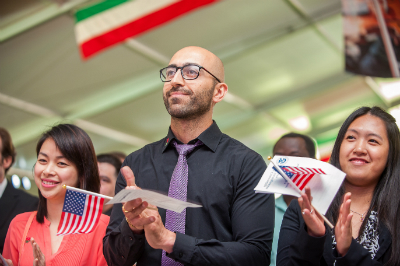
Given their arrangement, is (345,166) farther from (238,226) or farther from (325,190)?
(238,226)

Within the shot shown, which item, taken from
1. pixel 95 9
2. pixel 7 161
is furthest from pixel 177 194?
pixel 95 9

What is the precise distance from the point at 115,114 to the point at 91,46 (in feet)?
8.47

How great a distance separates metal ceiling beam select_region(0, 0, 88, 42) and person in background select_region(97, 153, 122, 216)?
5.46ft

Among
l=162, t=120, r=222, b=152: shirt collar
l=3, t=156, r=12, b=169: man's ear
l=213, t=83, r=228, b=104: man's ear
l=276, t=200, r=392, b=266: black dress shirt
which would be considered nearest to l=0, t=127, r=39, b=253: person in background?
l=3, t=156, r=12, b=169: man's ear

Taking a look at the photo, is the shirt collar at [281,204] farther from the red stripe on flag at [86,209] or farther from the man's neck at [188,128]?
the red stripe on flag at [86,209]

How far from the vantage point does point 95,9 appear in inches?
186

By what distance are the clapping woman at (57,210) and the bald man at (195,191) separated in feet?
1.35

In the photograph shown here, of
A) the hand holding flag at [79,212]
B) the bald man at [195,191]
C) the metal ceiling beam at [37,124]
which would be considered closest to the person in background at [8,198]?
the hand holding flag at [79,212]

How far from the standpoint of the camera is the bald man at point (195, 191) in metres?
1.92

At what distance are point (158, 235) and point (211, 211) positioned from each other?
0.33 m

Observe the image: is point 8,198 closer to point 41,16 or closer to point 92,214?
point 92,214

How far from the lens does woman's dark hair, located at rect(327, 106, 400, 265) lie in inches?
84.4

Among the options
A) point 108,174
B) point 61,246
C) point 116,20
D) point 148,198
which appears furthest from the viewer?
point 116,20

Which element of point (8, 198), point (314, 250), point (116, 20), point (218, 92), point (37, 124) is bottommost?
point (314, 250)
